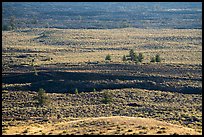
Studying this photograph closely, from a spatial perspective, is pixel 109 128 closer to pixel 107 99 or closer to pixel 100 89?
pixel 107 99

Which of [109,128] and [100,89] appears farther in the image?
[100,89]

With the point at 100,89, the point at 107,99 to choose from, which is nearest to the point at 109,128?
the point at 107,99

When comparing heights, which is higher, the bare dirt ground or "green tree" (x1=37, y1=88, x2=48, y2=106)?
the bare dirt ground

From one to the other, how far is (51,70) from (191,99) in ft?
49.2

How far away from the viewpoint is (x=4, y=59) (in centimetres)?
5844

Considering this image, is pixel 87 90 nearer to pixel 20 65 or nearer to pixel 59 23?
pixel 20 65

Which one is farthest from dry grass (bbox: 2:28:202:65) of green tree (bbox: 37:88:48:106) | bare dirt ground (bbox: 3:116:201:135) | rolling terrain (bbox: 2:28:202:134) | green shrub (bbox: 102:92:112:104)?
bare dirt ground (bbox: 3:116:201:135)

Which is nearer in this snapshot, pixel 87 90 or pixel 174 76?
pixel 87 90

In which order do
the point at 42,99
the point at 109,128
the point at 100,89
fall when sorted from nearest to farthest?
the point at 109,128 → the point at 42,99 → the point at 100,89

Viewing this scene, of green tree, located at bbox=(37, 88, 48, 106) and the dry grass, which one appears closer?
Answer: green tree, located at bbox=(37, 88, 48, 106)

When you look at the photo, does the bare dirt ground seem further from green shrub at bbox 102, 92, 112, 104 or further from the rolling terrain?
green shrub at bbox 102, 92, 112, 104

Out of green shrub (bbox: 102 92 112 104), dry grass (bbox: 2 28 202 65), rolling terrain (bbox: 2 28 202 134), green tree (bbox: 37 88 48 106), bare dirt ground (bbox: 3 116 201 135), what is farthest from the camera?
dry grass (bbox: 2 28 202 65)

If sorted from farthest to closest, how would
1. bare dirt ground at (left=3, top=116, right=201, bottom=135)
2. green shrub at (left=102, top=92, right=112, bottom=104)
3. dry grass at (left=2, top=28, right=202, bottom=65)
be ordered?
1. dry grass at (left=2, top=28, right=202, bottom=65)
2. green shrub at (left=102, top=92, right=112, bottom=104)
3. bare dirt ground at (left=3, top=116, right=201, bottom=135)

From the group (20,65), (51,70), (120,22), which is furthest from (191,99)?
(120,22)
